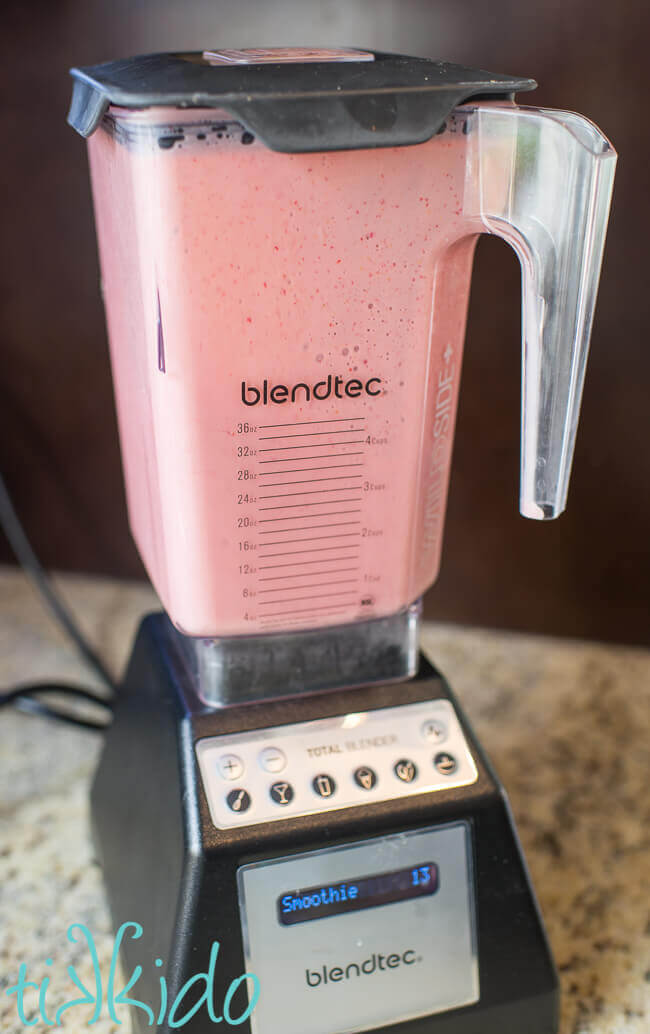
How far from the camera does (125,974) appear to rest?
22.9 inches

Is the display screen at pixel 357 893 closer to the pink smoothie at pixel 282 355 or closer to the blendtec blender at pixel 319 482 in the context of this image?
the blendtec blender at pixel 319 482

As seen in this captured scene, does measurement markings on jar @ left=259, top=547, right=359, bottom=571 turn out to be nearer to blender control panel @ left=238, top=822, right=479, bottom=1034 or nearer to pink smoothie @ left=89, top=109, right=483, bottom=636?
pink smoothie @ left=89, top=109, right=483, bottom=636

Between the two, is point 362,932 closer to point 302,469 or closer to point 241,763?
point 241,763

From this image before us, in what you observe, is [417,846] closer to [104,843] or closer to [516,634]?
[104,843]

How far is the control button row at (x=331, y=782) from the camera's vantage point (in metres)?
0.51

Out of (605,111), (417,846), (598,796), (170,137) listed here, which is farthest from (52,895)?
(605,111)

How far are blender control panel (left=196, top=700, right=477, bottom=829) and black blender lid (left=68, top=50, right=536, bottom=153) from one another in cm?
30

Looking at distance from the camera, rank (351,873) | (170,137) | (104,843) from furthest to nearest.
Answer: (104,843) < (351,873) < (170,137)

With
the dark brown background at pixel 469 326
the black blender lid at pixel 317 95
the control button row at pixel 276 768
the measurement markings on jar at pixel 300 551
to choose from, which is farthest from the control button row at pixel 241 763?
the dark brown background at pixel 469 326

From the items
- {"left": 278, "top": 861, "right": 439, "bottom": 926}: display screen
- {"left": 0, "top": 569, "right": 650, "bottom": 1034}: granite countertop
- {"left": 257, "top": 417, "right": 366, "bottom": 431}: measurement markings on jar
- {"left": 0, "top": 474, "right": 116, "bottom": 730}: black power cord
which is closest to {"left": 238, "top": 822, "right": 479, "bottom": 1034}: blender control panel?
{"left": 278, "top": 861, "right": 439, "bottom": 926}: display screen

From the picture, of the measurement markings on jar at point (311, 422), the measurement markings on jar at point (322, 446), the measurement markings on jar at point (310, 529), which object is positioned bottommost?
the measurement markings on jar at point (310, 529)

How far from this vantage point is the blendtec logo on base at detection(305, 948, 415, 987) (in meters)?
0.52

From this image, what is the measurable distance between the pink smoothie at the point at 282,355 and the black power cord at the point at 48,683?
321 millimetres

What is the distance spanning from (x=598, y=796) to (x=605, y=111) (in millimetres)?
512
